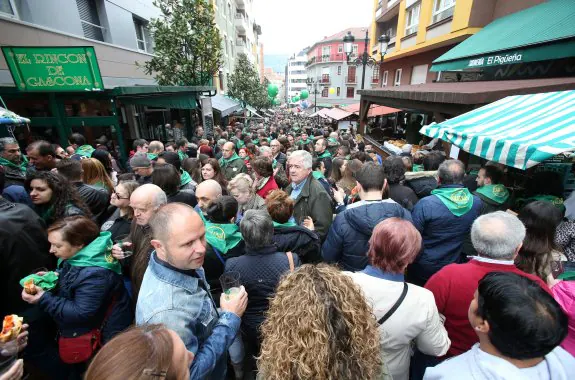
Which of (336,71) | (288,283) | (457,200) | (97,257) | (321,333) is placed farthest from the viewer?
(336,71)

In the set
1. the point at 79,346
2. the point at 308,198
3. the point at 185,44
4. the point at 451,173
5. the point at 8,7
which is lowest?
the point at 79,346

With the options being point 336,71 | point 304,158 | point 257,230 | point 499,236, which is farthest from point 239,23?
point 499,236

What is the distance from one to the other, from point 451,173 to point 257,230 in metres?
2.37

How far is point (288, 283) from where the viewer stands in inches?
52.1

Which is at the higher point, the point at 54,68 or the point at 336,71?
the point at 336,71

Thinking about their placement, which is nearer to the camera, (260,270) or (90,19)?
(260,270)

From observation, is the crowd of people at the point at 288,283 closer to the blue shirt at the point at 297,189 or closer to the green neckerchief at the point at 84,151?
the blue shirt at the point at 297,189

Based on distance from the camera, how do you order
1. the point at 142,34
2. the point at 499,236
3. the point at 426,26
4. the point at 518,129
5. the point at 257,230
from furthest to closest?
1. the point at 142,34
2. the point at 426,26
3. the point at 518,129
4. the point at 257,230
5. the point at 499,236

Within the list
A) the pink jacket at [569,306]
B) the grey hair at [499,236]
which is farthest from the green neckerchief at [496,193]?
the pink jacket at [569,306]

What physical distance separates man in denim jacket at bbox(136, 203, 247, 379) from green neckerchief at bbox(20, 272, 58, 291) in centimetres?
98

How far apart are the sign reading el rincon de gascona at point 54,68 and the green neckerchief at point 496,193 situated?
731 cm

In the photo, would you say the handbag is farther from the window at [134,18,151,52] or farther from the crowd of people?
the window at [134,18,151,52]

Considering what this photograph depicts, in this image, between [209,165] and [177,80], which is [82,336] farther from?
[177,80]

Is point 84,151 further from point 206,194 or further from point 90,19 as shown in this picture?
point 90,19
